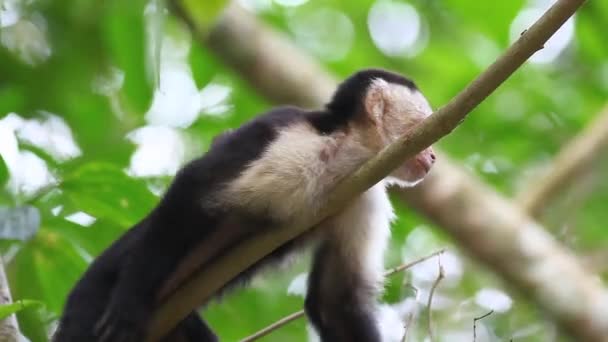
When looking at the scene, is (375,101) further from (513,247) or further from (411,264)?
(513,247)

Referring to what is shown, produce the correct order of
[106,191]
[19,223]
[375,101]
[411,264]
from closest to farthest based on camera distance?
[19,223] → [106,191] → [411,264] → [375,101]

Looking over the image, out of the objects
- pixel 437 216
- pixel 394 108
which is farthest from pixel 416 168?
pixel 437 216

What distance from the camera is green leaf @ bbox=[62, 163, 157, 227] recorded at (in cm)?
253

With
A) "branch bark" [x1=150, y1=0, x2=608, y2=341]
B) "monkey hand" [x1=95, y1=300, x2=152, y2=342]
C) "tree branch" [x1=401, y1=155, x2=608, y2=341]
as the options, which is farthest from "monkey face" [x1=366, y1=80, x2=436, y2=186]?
"tree branch" [x1=401, y1=155, x2=608, y2=341]

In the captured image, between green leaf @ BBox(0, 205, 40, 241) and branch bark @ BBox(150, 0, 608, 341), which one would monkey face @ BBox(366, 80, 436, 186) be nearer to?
branch bark @ BBox(150, 0, 608, 341)

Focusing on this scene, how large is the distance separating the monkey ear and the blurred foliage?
0.51 meters

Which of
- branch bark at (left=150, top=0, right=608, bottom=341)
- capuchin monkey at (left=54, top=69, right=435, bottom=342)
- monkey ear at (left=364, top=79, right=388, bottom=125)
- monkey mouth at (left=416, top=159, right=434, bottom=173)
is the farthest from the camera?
branch bark at (left=150, top=0, right=608, bottom=341)

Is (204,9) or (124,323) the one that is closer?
(204,9)

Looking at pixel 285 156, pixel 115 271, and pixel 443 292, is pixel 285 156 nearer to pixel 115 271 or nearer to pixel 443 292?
pixel 115 271

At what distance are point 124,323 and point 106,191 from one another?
1.06ft

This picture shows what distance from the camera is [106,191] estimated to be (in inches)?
99.6

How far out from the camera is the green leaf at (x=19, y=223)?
2.38 metres

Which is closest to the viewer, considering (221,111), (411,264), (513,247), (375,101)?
(411,264)

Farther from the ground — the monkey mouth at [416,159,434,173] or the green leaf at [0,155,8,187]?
Answer: the green leaf at [0,155,8,187]
